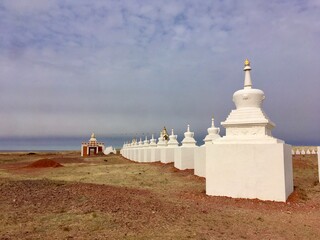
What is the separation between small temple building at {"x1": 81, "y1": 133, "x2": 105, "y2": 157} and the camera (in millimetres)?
64225

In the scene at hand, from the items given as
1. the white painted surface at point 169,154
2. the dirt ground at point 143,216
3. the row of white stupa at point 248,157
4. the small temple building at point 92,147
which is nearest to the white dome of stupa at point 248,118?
the row of white stupa at point 248,157

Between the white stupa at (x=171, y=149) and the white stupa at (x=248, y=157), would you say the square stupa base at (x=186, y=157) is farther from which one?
the white stupa at (x=248, y=157)

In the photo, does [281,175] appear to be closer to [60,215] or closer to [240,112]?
[240,112]

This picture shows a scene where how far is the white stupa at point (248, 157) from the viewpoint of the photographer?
33.9 ft

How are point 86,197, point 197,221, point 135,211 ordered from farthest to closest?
point 86,197, point 135,211, point 197,221

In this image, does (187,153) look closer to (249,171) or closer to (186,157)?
(186,157)

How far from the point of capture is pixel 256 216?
27.1ft

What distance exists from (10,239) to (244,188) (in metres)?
7.62

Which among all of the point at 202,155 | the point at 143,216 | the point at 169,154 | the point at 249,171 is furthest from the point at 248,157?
the point at 169,154

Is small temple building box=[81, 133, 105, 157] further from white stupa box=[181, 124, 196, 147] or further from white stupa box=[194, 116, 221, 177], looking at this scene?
white stupa box=[194, 116, 221, 177]

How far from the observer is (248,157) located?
10.7m

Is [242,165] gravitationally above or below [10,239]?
above

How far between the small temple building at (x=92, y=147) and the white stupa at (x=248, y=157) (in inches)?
2159

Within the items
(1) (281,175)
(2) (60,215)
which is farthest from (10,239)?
(1) (281,175)
